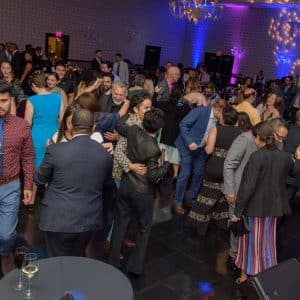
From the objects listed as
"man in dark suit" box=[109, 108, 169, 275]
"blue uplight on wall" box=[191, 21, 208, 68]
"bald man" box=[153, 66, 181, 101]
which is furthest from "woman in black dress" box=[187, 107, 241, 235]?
"blue uplight on wall" box=[191, 21, 208, 68]

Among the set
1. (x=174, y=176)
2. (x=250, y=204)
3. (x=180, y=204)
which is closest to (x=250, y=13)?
(x=174, y=176)

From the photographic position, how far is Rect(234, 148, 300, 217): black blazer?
3.10m

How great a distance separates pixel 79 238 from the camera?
2658 millimetres

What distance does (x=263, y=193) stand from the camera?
3.18m

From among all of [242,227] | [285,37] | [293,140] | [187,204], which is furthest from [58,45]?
[242,227]

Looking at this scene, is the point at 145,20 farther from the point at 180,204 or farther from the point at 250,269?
the point at 250,269

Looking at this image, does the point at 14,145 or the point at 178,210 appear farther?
the point at 178,210

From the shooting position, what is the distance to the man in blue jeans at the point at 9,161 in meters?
2.78

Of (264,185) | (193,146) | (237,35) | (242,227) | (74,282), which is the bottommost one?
(242,227)

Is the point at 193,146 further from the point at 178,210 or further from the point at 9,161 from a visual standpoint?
the point at 9,161

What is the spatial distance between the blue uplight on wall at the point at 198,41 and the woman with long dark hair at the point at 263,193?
14323 millimetres

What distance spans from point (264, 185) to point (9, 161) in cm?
177

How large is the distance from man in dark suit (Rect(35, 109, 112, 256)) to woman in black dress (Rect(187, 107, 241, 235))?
1.69 meters

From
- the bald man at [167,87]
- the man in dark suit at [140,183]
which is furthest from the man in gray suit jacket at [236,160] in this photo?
the bald man at [167,87]
